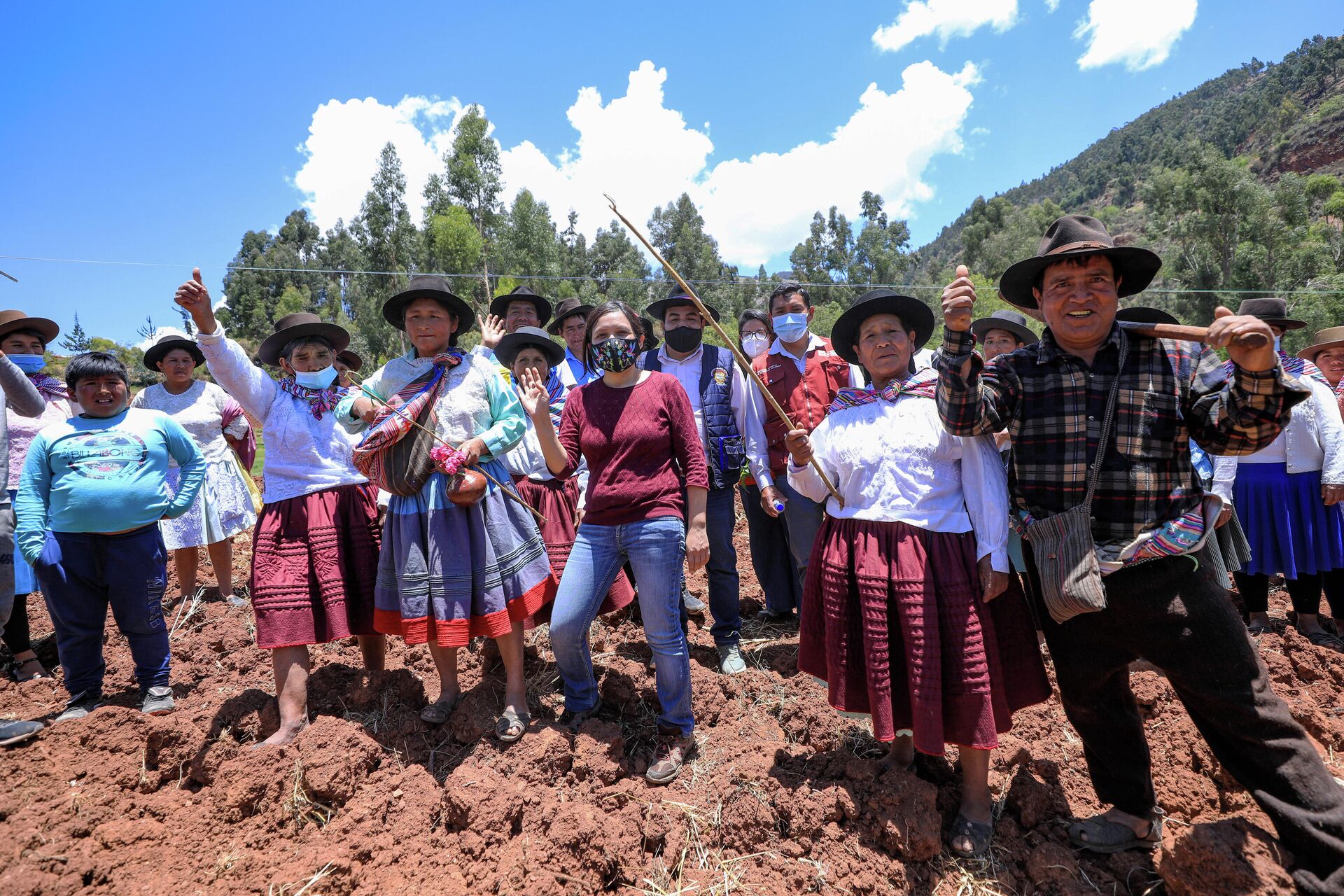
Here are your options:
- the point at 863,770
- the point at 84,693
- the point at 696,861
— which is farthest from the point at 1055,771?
the point at 84,693

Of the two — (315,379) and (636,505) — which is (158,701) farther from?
(636,505)

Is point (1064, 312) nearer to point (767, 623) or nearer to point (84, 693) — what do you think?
point (767, 623)

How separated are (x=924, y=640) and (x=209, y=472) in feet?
19.0

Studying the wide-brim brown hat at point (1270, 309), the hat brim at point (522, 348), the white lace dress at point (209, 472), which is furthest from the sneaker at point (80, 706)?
the wide-brim brown hat at point (1270, 309)

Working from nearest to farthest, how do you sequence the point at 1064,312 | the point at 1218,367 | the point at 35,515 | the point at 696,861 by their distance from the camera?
1. the point at 1218,367
2. the point at 1064,312
3. the point at 696,861
4. the point at 35,515

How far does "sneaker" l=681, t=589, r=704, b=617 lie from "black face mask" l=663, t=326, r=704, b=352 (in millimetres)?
1792

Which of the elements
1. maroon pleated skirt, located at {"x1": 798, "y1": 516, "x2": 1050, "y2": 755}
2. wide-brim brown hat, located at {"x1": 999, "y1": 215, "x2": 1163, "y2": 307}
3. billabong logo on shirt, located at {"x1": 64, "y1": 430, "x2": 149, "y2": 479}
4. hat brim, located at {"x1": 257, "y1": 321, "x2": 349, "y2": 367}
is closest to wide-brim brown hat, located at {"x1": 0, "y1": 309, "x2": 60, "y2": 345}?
billabong logo on shirt, located at {"x1": 64, "y1": 430, "x2": 149, "y2": 479}

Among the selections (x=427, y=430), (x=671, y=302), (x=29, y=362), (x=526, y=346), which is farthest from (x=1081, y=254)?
(x=29, y=362)

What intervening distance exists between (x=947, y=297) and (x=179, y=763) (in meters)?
4.18

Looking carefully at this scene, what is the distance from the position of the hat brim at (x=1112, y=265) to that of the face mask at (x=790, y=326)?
1.77m

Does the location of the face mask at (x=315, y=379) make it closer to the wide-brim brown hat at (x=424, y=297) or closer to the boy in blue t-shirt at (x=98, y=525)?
the wide-brim brown hat at (x=424, y=297)

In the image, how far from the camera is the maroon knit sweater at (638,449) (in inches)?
125

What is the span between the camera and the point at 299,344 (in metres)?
3.80

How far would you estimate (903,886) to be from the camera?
2551 millimetres
